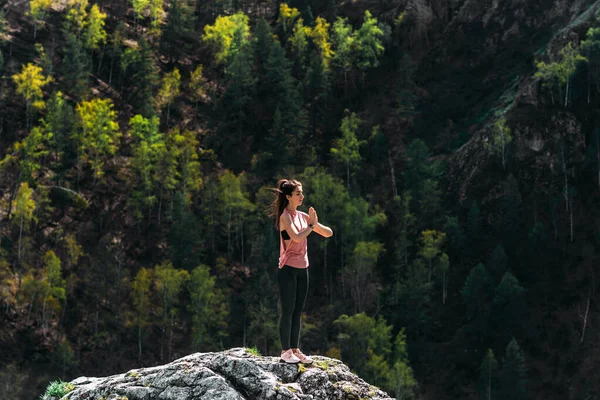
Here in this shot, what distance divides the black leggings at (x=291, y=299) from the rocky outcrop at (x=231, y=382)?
0.45m

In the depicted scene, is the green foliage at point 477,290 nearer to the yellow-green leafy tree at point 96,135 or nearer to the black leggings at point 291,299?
the yellow-green leafy tree at point 96,135

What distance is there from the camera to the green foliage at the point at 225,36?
5605 inches

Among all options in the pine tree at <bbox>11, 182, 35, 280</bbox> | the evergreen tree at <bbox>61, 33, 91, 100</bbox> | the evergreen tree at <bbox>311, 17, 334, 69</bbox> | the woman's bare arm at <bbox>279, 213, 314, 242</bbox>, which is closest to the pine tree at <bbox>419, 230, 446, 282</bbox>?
the evergreen tree at <bbox>311, 17, 334, 69</bbox>

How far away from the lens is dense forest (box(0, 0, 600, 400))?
10075 cm

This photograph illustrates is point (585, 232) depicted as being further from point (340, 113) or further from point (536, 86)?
point (340, 113)

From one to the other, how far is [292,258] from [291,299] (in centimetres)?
65

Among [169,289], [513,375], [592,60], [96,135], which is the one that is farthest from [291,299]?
[96,135]

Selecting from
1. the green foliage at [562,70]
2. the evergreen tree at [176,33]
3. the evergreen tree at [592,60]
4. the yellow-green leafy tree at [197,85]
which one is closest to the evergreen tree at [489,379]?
the green foliage at [562,70]

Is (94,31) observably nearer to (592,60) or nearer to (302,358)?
→ (592,60)

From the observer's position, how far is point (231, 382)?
1627cm

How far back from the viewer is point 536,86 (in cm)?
11662

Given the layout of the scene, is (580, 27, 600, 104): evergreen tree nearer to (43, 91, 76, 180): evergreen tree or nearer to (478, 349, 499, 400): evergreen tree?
(478, 349, 499, 400): evergreen tree

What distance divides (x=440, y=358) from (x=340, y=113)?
44.0 m

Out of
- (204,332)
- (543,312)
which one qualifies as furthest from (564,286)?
(204,332)
